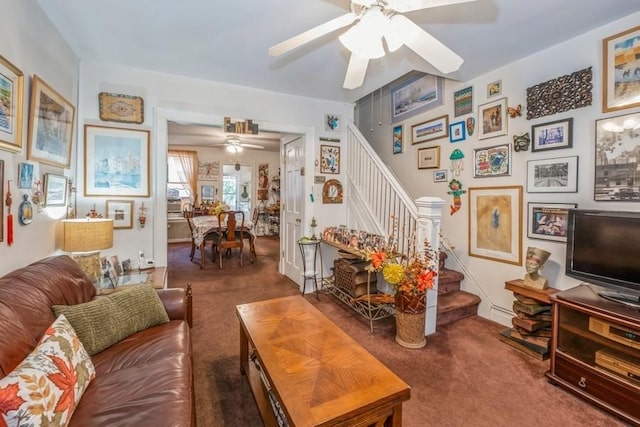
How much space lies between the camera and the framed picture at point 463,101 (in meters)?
3.13

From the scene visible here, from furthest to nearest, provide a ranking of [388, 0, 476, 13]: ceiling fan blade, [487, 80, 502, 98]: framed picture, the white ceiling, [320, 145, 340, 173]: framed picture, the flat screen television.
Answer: [320, 145, 340, 173]: framed picture → [487, 80, 502, 98]: framed picture → the white ceiling → the flat screen television → [388, 0, 476, 13]: ceiling fan blade

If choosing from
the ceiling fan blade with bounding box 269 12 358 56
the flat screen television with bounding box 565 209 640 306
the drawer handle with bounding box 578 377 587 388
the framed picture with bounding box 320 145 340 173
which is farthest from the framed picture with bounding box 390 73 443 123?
the drawer handle with bounding box 578 377 587 388

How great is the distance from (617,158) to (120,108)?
4362 millimetres

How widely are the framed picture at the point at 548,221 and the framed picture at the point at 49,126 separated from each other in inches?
154

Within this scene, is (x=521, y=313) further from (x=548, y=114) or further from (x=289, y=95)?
(x=289, y=95)

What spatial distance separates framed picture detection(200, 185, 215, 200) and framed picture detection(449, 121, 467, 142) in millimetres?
6498

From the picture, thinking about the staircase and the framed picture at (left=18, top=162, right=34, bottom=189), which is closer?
the framed picture at (left=18, top=162, right=34, bottom=189)

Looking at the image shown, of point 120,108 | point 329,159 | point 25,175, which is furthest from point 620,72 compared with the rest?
point 120,108

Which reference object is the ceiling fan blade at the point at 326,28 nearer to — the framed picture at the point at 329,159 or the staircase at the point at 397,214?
the staircase at the point at 397,214

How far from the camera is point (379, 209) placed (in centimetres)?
335

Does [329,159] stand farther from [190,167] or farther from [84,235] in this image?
[190,167]

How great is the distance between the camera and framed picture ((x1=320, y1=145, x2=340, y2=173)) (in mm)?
3908

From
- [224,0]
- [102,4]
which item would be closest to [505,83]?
[224,0]

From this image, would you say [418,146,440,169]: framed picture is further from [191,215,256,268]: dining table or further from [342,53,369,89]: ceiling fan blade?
[191,215,256,268]: dining table
